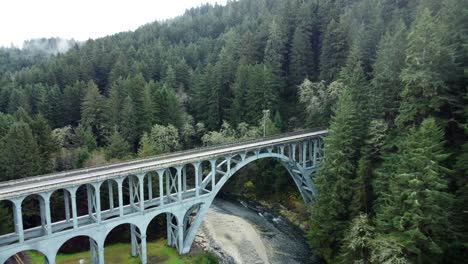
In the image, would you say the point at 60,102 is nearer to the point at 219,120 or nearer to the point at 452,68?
the point at 219,120

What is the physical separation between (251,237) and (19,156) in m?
25.3

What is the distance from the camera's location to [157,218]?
128 feet

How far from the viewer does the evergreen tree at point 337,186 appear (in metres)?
30.5

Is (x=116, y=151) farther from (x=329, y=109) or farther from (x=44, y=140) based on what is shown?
(x=329, y=109)

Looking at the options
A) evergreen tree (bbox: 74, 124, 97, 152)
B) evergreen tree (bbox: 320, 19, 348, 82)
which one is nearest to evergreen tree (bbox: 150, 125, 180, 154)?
evergreen tree (bbox: 74, 124, 97, 152)

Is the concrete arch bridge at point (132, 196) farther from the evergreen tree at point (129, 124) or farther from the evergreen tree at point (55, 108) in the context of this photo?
the evergreen tree at point (55, 108)

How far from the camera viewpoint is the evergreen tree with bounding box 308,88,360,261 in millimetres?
30500

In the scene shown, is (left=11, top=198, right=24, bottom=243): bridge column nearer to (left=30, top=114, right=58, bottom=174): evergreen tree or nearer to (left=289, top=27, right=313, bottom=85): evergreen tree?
(left=30, top=114, right=58, bottom=174): evergreen tree

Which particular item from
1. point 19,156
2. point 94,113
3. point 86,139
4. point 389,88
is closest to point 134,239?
point 19,156

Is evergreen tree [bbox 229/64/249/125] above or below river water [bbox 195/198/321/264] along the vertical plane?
above

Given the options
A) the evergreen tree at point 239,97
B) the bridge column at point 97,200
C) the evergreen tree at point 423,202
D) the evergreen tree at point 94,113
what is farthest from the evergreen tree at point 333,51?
the bridge column at point 97,200

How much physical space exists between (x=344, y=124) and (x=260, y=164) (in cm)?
2028

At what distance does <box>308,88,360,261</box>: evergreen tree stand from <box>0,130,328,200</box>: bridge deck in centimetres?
893

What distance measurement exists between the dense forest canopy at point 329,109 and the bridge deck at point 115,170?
25.7 feet
